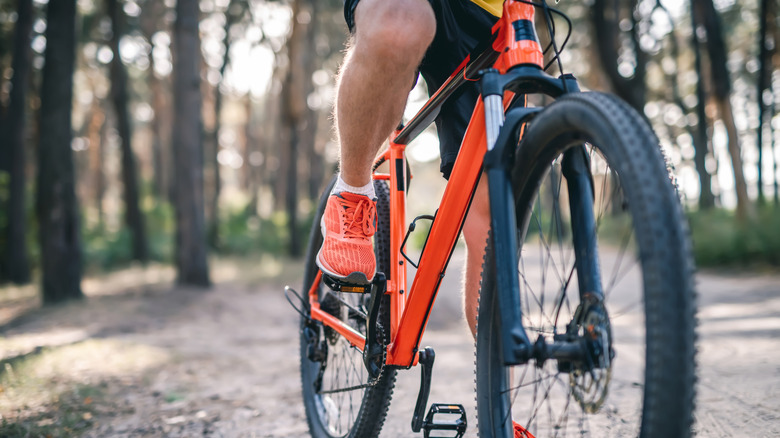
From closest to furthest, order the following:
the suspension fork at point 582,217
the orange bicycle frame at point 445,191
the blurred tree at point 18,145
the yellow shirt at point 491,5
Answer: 1. the suspension fork at point 582,217
2. the orange bicycle frame at point 445,191
3. the yellow shirt at point 491,5
4. the blurred tree at point 18,145

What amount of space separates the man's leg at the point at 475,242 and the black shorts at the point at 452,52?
0.14m

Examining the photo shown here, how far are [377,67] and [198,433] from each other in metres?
1.82

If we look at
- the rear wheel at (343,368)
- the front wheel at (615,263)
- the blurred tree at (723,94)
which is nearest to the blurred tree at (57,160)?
the rear wheel at (343,368)

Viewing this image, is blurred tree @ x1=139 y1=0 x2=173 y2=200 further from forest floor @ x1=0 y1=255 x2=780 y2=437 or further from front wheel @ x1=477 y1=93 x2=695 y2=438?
front wheel @ x1=477 y1=93 x2=695 y2=438

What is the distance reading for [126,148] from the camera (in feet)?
44.9

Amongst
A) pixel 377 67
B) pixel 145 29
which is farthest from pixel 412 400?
pixel 145 29

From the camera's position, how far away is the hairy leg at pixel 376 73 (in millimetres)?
1442

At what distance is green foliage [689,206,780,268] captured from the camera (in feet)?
32.6

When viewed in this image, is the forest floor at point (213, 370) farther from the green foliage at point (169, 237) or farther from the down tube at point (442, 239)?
the green foliage at point (169, 237)

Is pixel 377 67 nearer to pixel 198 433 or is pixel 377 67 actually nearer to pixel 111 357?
pixel 198 433

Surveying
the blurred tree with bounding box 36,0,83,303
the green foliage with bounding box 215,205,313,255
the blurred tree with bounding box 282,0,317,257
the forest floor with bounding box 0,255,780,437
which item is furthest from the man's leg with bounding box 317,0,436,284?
the green foliage with bounding box 215,205,313,255

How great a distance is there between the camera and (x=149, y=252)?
1474 centimetres

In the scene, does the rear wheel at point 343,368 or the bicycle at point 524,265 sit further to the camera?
the rear wheel at point 343,368

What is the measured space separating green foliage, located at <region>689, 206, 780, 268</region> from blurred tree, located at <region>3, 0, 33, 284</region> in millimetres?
12873
